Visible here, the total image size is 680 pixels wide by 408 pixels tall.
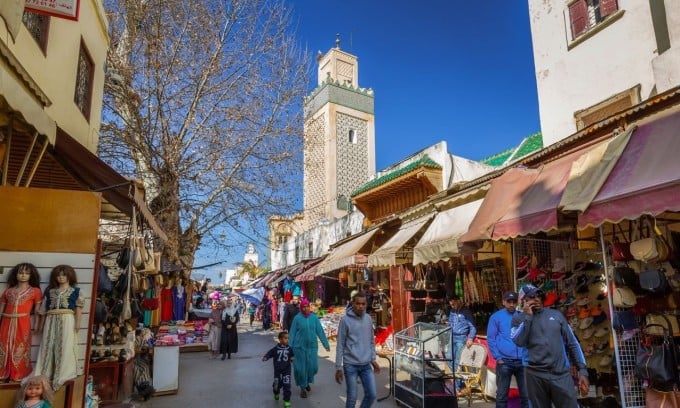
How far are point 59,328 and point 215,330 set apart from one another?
29.0 feet

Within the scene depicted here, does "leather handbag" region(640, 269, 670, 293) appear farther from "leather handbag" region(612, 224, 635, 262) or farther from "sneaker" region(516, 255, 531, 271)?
"sneaker" region(516, 255, 531, 271)

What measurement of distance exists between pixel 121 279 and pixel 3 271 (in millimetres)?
1895

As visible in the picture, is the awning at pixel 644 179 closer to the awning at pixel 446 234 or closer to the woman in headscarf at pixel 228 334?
the awning at pixel 446 234

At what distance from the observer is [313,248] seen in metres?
25.1

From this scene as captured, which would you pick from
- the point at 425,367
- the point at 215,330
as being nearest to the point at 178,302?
the point at 215,330

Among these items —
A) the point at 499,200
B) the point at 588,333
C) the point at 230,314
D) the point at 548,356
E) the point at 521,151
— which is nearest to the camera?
the point at 548,356

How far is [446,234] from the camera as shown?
25.6ft

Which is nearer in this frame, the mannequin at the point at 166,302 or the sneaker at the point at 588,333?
the sneaker at the point at 588,333

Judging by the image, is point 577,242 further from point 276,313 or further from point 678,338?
point 276,313

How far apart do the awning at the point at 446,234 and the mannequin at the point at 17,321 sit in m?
5.82

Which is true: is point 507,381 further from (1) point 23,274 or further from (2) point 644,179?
(1) point 23,274

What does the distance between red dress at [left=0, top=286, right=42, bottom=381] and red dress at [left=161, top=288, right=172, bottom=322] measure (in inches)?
400

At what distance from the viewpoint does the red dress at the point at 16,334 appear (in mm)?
4332

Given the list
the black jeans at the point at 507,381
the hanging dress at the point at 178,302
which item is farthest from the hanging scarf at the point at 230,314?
the black jeans at the point at 507,381
